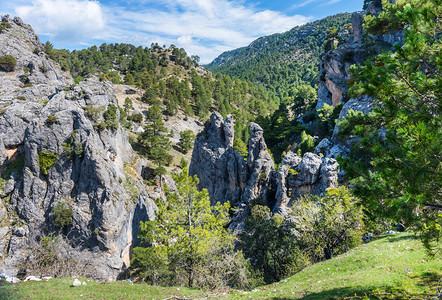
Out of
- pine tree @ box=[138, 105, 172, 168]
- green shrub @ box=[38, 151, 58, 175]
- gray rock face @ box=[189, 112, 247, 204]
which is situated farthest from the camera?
pine tree @ box=[138, 105, 172, 168]

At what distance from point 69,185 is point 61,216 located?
5.06m

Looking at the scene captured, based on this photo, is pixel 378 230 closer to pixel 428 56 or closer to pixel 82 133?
pixel 428 56

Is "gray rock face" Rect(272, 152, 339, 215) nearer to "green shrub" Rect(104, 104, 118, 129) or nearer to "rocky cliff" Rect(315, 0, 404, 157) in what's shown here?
"rocky cliff" Rect(315, 0, 404, 157)

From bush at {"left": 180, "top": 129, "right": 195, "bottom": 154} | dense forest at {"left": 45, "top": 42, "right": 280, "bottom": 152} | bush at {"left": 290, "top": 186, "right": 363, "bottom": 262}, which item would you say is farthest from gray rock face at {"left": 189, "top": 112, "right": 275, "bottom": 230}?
dense forest at {"left": 45, "top": 42, "right": 280, "bottom": 152}

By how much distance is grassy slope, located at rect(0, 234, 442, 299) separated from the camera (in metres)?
9.65

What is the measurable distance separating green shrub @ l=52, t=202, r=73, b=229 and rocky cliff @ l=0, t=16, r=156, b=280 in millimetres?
167

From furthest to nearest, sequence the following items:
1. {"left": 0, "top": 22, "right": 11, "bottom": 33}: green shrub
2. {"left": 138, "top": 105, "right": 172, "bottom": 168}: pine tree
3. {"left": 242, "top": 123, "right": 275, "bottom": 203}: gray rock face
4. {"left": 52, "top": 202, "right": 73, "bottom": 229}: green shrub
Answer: {"left": 0, "top": 22, "right": 11, "bottom": 33}: green shrub, {"left": 138, "top": 105, "right": 172, "bottom": 168}: pine tree, {"left": 242, "top": 123, "right": 275, "bottom": 203}: gray rock face, {"left": 52, "top": 202, "right": 73, "bottom": 229}: green shrub

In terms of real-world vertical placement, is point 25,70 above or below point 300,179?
above

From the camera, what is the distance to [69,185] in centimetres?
3756

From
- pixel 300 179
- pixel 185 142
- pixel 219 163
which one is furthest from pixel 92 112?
pixel 300 179

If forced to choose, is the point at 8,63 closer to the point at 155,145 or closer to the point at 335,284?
the point at 155,145

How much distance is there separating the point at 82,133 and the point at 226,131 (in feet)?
91.1

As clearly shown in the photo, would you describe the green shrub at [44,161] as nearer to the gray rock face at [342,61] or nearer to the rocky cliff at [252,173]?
the rocky cliff at [252,173]

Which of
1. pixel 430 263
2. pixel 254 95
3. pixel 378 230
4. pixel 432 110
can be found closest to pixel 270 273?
pixel 378 230
